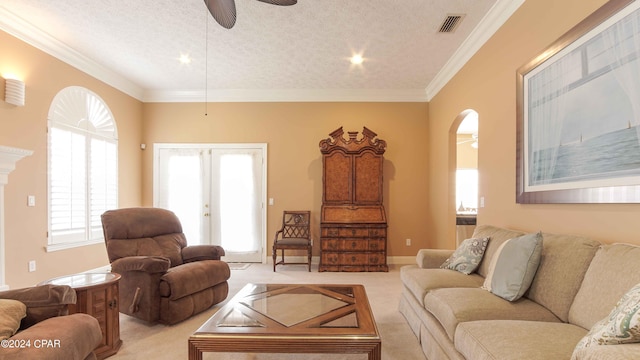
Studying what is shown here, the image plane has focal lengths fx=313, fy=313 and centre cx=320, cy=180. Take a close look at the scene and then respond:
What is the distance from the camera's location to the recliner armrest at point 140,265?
8.95 ft

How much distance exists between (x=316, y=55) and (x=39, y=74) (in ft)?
10.9

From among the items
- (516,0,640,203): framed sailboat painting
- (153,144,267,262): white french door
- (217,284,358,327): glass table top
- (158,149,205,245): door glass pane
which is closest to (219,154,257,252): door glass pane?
(153,144,267,262): white french door

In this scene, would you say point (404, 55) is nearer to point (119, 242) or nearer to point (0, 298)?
point (119, 242)

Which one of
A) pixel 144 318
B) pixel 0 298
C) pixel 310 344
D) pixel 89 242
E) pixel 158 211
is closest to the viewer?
pixel 0 298

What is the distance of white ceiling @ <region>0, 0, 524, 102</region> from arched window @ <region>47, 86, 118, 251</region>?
56cm

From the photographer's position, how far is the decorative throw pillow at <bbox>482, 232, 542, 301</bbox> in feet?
6.43

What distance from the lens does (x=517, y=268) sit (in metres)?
2.00

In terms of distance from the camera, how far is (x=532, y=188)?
8.29 ft

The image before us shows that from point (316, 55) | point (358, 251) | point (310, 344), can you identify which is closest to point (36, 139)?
point (316, 55)

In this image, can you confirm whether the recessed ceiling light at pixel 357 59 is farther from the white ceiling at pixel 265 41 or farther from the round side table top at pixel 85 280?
the round side table top at pixel 85 280

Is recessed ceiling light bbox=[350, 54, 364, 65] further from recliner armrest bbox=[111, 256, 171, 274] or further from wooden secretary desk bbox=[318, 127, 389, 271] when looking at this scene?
recliner armrest bbox=[111, 256, 171, 274]

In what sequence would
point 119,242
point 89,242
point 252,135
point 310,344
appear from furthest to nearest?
point 252,135 → point 89,242 → point 119,242 → point 310,344

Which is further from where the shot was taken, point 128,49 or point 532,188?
point 128,49

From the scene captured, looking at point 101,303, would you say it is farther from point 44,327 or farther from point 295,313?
point 295,313
